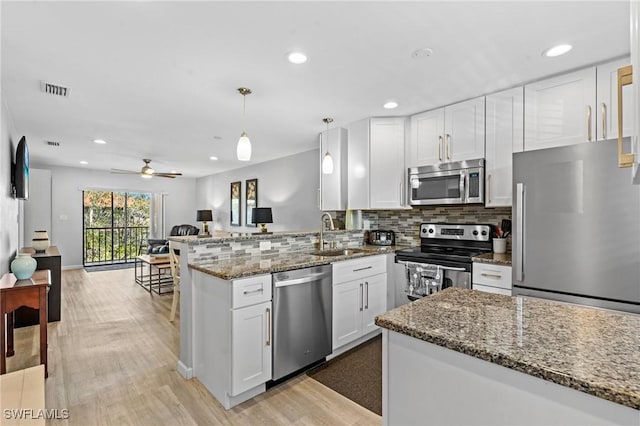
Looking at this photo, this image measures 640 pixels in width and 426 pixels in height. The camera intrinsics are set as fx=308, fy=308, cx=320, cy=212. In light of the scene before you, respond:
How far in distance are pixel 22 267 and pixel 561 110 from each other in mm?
4690

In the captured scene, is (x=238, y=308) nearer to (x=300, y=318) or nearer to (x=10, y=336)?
(x=300, y=318)

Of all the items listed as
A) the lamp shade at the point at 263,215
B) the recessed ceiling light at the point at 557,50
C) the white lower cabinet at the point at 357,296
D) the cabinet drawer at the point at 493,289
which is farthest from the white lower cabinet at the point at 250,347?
the lamp shade at the point at 263,215

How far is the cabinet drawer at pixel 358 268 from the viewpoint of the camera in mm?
2756

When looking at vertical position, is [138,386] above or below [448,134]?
below

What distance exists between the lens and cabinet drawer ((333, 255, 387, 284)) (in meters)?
2.76

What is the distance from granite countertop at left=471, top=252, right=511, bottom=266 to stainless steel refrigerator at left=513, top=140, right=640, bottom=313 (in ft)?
0.73

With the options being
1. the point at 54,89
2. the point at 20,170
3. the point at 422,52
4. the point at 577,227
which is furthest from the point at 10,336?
the point at 577,227

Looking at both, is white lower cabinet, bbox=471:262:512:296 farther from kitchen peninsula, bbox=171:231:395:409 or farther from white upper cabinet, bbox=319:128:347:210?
white upper cabinet, bbox=319:128:347:210

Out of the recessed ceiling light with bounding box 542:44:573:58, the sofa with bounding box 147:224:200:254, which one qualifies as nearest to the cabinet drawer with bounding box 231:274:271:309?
the recessed ceiling light with bounding box 542:44:573:58

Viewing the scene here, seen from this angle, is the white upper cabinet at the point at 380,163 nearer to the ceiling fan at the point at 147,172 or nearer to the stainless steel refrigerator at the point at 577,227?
the stainless steel refrigerator at the point at 577,227

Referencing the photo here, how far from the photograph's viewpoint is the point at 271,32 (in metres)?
1.89

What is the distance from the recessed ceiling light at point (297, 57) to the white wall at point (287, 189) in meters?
3.02

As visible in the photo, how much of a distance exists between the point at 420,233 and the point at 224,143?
3322 mm

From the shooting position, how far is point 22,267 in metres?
2.65
